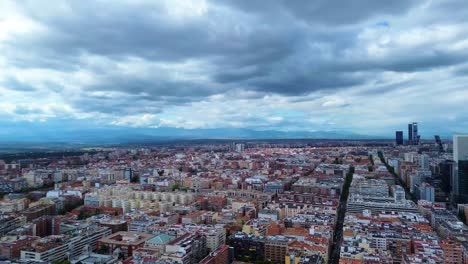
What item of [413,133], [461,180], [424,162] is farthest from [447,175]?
[413,133]

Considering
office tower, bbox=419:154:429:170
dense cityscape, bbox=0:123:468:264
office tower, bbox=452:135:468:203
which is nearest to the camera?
dense cityscape, bbox=0:123:468:264

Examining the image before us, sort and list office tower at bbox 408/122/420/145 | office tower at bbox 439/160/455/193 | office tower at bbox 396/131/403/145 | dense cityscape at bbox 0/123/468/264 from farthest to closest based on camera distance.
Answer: office tower at bbox 396/131/403/145 → office tower at bbox 408/122/420/145 → office tower at bbox 439/160/455/193 → dense cityscape at bbox 0/123/468/264

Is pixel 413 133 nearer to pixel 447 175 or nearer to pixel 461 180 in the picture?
pixel 447 175

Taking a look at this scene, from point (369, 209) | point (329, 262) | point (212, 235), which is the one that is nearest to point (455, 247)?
point (329, 262)

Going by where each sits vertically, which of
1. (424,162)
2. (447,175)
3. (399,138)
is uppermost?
(399,138)

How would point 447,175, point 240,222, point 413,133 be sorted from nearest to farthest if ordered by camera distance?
point 240,222
point 447,175
point 413,133

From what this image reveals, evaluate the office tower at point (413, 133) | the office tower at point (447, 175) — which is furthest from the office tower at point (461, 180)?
the office tower at point (413, 133)

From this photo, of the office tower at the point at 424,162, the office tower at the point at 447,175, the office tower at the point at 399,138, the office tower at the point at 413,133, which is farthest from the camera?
the office tower at the point at 399,138

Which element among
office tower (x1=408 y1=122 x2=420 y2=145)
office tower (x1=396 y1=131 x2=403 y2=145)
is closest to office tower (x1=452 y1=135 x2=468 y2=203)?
office tower (x1=408 y1=122 x2=420 y2=145)

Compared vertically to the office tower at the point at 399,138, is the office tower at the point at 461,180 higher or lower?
lower

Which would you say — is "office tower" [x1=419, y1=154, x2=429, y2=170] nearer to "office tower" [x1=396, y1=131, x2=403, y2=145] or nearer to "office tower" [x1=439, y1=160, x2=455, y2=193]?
"office tower" [x1=439, y1=160, x2=455, y2=193]

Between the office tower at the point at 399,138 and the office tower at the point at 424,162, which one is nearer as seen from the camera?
the office tower at the point at 424,162

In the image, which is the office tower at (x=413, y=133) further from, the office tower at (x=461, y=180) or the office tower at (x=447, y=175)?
the office tower at (x=461, y=180)
